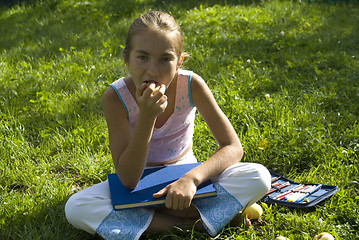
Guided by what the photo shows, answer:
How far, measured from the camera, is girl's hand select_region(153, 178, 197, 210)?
2.01 metres

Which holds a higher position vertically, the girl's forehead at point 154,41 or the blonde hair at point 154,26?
the blonde hair at point 154,26

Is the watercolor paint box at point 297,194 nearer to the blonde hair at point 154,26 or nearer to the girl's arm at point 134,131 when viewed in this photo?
the girl's arm at point 134,131

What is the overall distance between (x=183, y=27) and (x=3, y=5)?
3621mm

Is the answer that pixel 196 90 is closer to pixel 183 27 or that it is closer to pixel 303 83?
pixel 303 83

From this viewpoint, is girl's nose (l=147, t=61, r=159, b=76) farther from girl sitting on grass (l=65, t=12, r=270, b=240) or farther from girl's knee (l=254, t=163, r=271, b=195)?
girl's knee (l=254, t=163, r=271, b=195)

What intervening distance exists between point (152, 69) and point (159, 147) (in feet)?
Answer: 1.90

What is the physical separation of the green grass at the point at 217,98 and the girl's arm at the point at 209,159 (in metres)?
0.28

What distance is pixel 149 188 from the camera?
7.10 ft

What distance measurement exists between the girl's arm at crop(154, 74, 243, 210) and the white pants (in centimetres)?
10

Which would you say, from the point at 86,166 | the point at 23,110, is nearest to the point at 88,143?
the point at 86,166

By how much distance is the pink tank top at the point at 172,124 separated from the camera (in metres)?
2.36

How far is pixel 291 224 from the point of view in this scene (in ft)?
7.36

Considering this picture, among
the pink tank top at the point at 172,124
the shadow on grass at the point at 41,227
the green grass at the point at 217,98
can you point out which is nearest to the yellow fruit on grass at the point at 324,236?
the green grass at the point at 217,98

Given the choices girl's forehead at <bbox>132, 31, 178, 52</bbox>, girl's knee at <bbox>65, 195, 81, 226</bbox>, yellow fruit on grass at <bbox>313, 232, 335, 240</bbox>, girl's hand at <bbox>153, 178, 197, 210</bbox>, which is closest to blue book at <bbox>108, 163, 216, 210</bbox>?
girl's hand at <bbox>153, 178, 197, 210</bbox>
